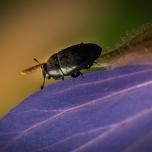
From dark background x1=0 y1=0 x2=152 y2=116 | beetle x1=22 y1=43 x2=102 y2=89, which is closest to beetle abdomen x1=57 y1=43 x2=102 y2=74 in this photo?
beetle x1=22 y1=43 x2=102 y2=89

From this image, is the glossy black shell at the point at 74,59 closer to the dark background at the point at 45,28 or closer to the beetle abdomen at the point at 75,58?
the beetle abdomen at the point at 75,58

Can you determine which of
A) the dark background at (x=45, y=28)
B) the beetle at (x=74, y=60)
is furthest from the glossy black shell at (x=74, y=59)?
the dark background at (x=45, y=28)

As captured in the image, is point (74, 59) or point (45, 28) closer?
point (74, 59)

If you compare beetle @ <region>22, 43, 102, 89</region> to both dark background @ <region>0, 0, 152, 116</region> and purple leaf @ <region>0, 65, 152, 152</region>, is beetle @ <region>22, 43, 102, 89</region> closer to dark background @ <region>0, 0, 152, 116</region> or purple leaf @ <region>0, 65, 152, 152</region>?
purple leaf @ <region>0, 65, 152, 152</region>

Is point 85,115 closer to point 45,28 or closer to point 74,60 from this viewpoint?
point 74,60

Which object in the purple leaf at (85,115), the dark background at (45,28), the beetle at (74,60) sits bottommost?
the purple leaf at (85,115)

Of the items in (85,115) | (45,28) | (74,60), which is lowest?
(85,115)

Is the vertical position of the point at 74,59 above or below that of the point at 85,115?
above

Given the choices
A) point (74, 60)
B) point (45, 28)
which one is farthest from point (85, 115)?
point (45, 28)

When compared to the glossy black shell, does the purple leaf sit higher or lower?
lower
